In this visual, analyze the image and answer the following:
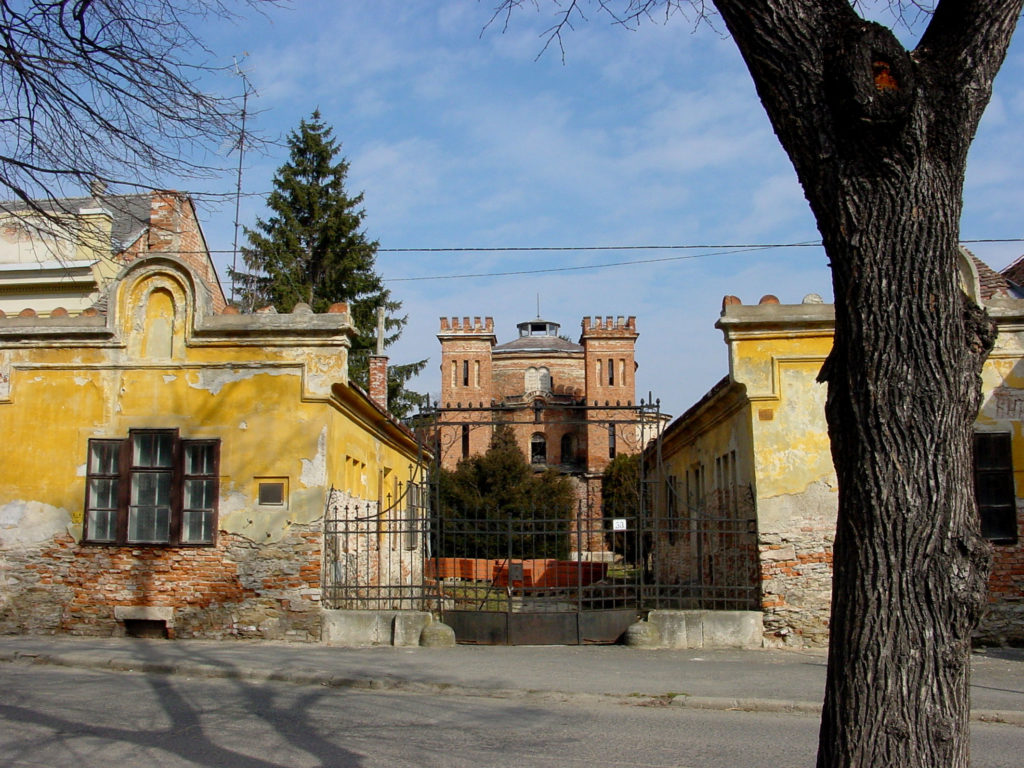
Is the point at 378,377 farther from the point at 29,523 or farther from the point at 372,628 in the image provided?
the point at 372,628

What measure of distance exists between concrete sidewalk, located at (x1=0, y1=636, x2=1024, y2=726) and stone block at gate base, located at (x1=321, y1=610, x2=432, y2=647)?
0.31 m

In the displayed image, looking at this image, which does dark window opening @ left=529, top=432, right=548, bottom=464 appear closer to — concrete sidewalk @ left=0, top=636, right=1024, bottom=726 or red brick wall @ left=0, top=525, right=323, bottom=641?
red brick wall @ left=0, top=525, right=323, bottom=641

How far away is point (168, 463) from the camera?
549 inches

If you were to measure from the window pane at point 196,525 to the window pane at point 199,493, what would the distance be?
104 millimetres

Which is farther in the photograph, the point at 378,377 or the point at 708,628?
the point at 378,377

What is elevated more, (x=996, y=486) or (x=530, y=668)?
(x=996, y=486)

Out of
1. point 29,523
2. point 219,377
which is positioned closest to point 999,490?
point 219,377

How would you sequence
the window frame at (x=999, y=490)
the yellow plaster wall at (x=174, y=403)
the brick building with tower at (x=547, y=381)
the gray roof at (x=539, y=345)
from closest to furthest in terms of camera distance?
the window frame at (x=999, y=490) → the yellow plaster wall at (x=174, y=403) → the brick building with tower at (x=547, y=381) → the gray roof at (x=539, y=345)

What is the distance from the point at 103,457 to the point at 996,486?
13.2 meters

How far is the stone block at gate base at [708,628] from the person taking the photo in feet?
43.2

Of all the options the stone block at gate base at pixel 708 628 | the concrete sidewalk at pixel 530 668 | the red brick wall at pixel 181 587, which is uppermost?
the red brick wall at pixel 181 587

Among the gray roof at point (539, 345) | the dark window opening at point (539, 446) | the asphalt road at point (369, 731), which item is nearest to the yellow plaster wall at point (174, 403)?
the asphalt road at point (369, 731)

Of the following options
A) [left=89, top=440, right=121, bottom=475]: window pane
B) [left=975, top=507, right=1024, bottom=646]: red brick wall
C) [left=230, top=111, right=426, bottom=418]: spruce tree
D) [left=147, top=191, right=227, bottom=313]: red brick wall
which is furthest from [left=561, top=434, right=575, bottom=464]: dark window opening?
[left=89, top=440, right=121, bottom=475]: window pane

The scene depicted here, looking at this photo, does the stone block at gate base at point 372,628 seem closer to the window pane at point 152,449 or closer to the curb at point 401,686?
the curb at point 401,686
